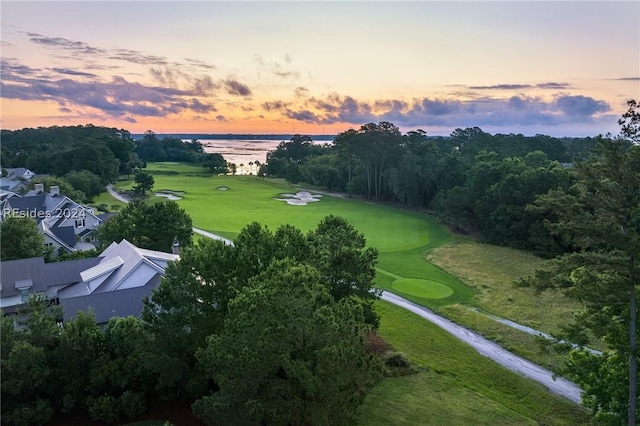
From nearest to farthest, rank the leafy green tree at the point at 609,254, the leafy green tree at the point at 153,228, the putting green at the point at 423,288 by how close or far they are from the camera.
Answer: the leafy green tree at the point at 609,254
the putting green at the point at 423,288
the leafy green tree at the point at 153,228

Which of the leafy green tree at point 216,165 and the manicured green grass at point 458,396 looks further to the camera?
the leafy green tree at point 216,165

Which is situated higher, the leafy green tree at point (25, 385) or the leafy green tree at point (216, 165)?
the leafy green tree at point (216, 165)

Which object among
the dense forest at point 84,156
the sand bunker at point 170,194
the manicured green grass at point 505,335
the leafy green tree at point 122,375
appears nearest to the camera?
the leafy green tree at point 122,375

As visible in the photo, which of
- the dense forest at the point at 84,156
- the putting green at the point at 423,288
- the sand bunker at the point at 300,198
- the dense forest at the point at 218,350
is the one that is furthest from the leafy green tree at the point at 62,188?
the putting green at the point at 423,288

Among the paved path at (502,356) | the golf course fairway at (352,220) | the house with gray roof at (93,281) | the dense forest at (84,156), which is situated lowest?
the paved path at (502,356)

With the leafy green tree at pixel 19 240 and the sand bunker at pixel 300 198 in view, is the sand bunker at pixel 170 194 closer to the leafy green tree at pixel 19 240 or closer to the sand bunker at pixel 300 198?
the sand bunker at pixel 300 198

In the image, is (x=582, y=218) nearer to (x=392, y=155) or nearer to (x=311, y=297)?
(x=311, y=297)

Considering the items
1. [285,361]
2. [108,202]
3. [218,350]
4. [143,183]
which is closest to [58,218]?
[108,202]
